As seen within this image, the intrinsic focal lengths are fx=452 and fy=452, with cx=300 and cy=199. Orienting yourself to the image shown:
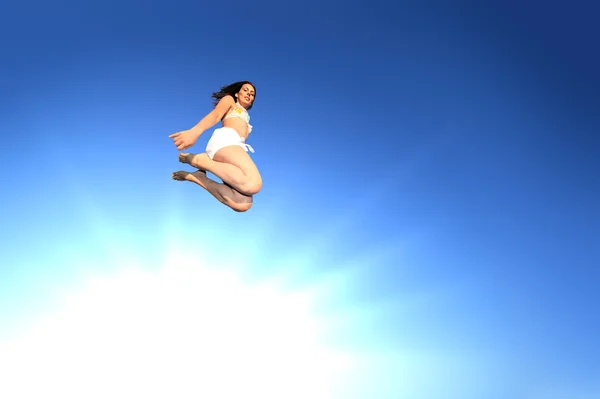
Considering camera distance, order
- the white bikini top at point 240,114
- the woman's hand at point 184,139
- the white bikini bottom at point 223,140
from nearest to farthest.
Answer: the woman's hand at point 184,139
the white bikini bottom at point 223,140
the white bikini top at point 240,114

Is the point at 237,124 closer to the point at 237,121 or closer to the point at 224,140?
the point at 237,121

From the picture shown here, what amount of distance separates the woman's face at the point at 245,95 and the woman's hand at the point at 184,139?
1.28 meters

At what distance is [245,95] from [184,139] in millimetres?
1444

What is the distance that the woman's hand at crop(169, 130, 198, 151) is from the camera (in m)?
5.28

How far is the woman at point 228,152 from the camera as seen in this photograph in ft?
18.6

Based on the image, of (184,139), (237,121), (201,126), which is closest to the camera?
(184,139)

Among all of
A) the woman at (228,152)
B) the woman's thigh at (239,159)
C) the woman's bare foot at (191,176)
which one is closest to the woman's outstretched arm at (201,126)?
the woman at (228,152)

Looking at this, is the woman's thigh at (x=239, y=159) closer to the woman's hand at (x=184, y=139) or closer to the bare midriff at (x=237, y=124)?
the bare midriff at (x=237, y=124)

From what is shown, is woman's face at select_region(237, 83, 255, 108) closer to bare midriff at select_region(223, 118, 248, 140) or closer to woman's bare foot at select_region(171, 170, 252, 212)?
bare midriff at select_region(223, 118, 248, 140)

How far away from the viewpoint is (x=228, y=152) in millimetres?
5848

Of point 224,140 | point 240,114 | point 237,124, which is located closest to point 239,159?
point 224,140

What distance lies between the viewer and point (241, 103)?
6.39m

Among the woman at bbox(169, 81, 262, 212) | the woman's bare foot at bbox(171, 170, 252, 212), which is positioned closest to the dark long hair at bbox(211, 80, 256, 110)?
the woman at bbox(169, 81, 262, 212)

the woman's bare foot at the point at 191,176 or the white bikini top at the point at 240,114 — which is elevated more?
the white bikini top at the point at 240,114
